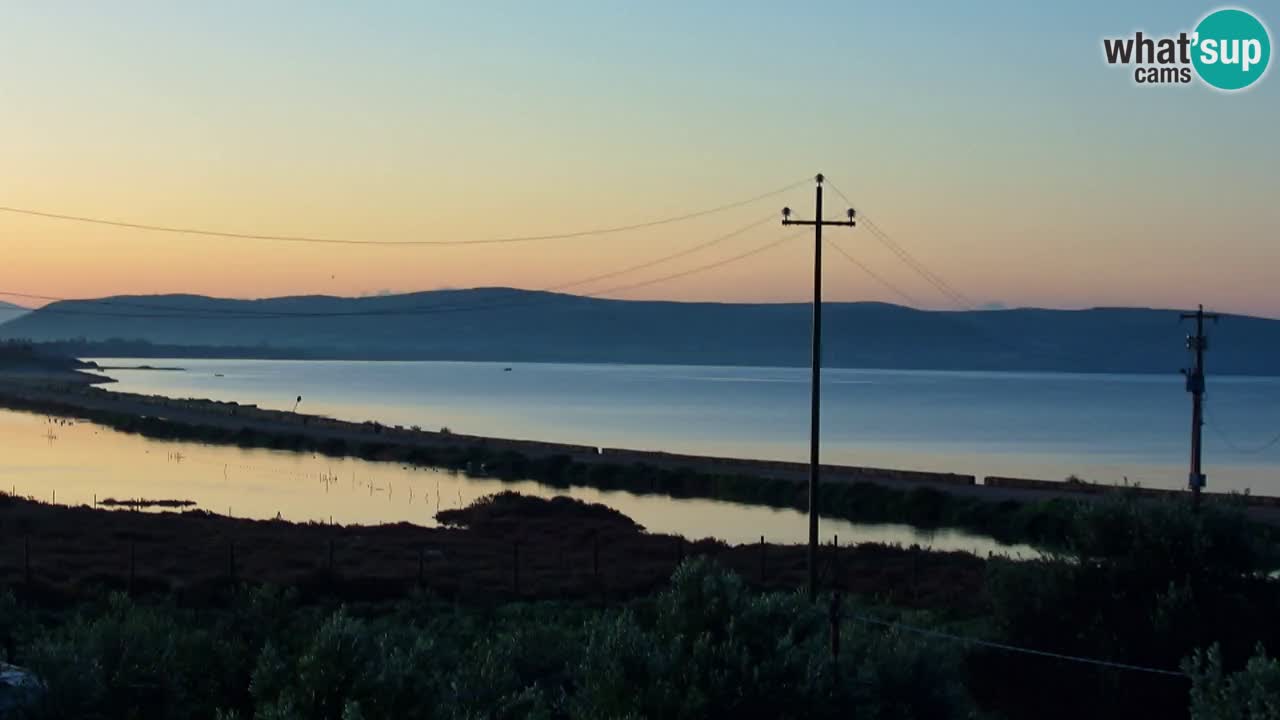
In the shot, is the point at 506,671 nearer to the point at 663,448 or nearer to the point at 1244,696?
the point at 1244,696

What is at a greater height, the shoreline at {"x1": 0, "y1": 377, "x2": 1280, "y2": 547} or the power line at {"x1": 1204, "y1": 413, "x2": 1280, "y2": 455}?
the power line at {"x1": 1204, "y1": 413, "x2": 1280, "y2": 455}

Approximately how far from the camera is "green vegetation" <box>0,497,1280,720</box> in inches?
517

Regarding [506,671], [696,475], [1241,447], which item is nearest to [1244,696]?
[506,671]

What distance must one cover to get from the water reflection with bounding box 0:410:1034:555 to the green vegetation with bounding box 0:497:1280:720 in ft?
101

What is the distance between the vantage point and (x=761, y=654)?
14273mm

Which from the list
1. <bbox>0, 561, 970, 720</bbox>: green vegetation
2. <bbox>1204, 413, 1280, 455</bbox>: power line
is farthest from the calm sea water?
<bbox>0, 561, 970, 720</bbox>: green vegetation

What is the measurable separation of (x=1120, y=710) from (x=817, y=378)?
40.6ft

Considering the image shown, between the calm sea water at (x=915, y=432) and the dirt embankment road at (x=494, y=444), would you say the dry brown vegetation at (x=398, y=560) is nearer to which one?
the dirt embankment road at (x=494, y=444)

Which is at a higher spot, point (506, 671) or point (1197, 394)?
point (1197, 394)

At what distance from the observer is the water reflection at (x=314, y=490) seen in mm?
59281

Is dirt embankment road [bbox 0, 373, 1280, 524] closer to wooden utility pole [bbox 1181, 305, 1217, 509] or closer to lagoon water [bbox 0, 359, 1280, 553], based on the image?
lagoon water [bbox 0, 359, 1280, 553]

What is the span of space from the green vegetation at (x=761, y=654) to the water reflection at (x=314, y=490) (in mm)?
30661

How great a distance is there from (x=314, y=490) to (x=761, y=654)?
6108 centimetres

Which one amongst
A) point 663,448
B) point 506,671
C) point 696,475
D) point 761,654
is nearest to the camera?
point 761,654
